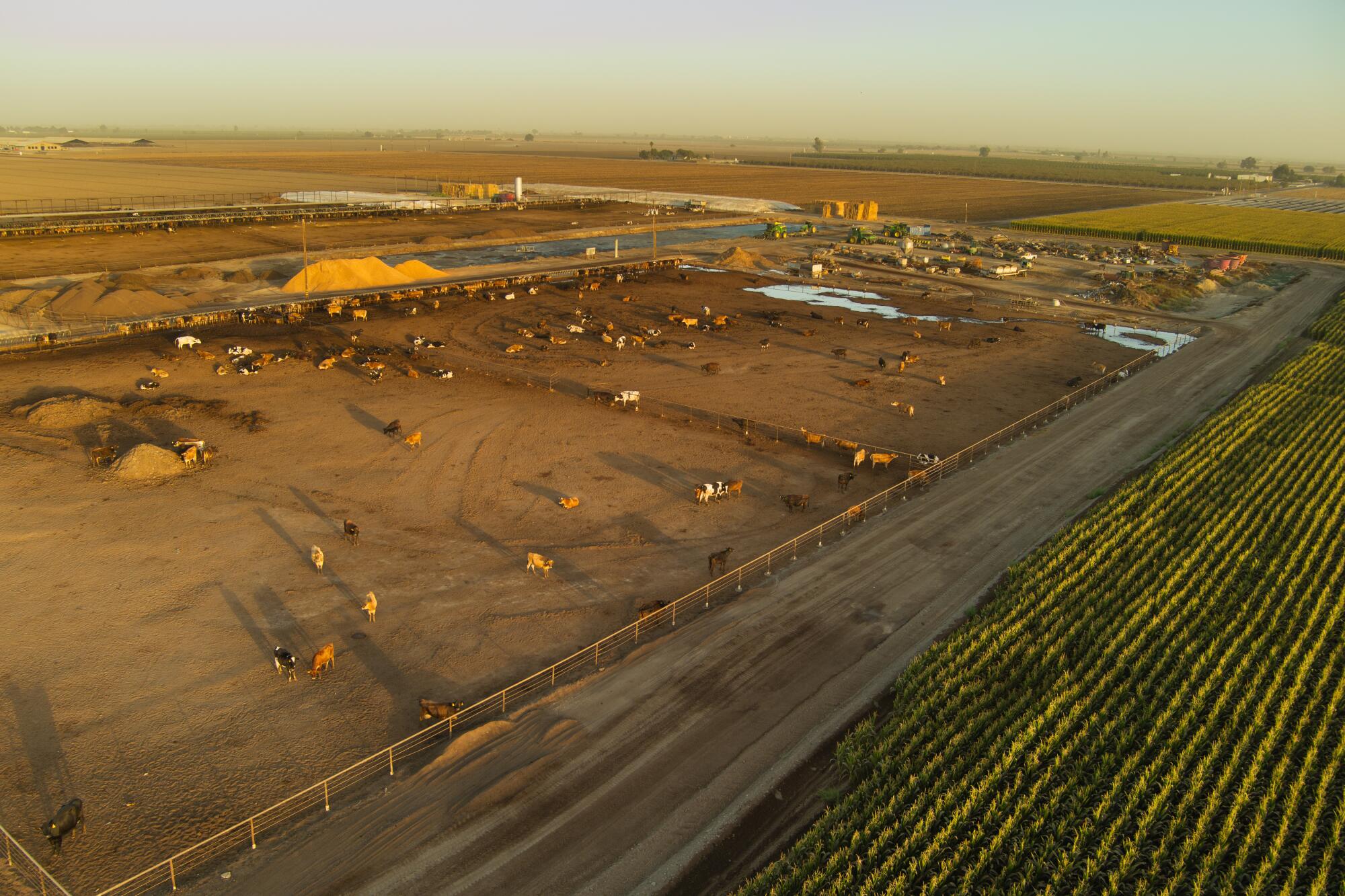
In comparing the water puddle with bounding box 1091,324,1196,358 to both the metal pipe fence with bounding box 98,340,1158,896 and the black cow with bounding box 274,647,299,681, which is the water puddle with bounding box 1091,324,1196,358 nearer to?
the metal pipe fence with bounding box 98,340,1158,896

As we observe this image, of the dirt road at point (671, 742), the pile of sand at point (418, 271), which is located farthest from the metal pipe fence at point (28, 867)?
the pile of sand at point (418, 271)

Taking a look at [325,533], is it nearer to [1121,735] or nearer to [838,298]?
[1121,735]

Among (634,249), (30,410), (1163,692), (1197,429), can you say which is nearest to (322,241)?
(634,249)

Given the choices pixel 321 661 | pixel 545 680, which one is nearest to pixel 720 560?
pixel 545 680

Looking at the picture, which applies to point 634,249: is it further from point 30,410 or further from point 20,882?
point 20,882

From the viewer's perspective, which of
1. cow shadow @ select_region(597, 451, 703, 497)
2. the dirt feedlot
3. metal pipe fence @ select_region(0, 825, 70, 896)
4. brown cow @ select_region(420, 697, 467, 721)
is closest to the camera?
metal pipe fence @ select_region(0, 825, 70, 896)

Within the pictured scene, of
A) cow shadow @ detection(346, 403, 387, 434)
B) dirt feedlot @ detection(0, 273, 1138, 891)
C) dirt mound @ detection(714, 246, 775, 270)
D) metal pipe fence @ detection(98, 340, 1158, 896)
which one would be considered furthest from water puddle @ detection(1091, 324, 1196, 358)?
cow shadow @ detection(346, 403, 387, 434)
